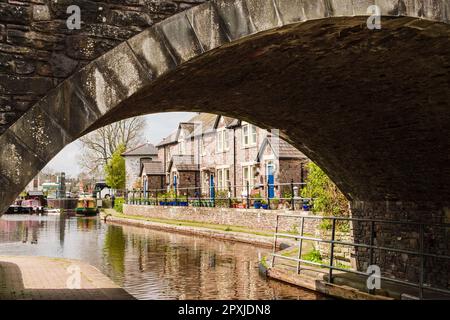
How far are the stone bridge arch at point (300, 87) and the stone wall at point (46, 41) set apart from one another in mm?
115

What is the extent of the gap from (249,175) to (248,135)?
250cm

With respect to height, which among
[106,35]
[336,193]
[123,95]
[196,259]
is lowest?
[196,259]

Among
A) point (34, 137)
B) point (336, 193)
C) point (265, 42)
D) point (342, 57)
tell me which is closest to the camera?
point (34, 137)

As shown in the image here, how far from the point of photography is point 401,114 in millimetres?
8773

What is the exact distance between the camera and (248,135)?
34.3m

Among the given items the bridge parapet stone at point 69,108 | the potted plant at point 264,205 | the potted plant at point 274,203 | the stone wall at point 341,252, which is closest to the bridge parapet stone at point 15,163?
the bridge parapet stone at point 69,108

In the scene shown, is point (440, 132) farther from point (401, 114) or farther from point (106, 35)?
point (106, 35)

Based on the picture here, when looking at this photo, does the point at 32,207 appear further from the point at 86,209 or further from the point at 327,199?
the point at 327,199

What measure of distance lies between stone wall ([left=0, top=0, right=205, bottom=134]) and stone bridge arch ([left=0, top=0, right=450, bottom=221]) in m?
0.12

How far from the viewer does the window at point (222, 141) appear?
37.7 m

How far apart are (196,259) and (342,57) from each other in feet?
37.9

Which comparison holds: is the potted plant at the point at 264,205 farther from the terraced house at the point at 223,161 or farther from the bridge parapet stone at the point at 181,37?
the bridge parapet stone at the point at 181,37
